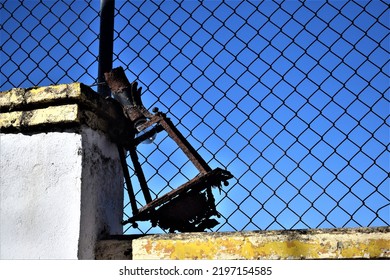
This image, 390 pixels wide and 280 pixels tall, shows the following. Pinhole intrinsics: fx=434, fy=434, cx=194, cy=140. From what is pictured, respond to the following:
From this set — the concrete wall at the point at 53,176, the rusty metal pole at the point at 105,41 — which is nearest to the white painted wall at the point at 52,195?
the concrete wall at the point at 53,176

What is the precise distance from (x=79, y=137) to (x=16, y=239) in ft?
1.56

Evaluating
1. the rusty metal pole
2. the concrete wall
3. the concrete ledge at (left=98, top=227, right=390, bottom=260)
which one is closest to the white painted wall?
the concrete wall

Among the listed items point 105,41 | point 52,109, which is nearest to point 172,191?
point 52,109

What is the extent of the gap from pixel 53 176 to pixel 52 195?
8 centimetres

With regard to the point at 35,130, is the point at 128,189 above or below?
below

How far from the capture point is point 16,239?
1.73m

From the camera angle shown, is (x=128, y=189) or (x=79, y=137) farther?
(x=128, y=189)

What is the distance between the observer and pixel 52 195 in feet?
5.68

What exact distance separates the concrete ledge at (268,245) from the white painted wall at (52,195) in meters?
0.17

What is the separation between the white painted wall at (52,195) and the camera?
66.4 inches

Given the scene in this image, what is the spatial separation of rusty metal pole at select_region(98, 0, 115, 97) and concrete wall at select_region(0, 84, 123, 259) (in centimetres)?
23

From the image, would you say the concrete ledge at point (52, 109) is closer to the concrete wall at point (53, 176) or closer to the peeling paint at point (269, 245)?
the concrete wall at point (53, 176)

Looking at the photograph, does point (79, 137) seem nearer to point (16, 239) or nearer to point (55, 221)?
point (55, 221)
